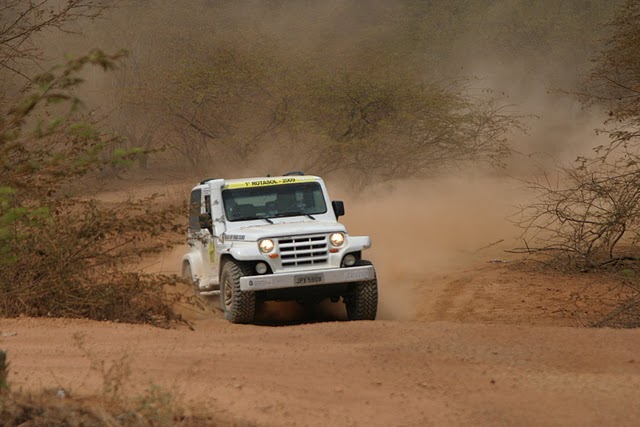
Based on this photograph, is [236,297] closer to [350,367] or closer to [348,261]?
[348,261]

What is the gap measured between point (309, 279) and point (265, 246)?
618 millimetres

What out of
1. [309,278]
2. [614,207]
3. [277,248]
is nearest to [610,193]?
[614,207]

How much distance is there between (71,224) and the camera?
1101cm

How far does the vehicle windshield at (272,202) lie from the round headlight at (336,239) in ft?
2.98

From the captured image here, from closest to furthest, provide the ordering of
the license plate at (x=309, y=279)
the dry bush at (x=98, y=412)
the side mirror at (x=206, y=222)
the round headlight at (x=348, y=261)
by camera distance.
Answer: the dry bush at (x=98, y=412)
the license plate at (x=309, y=279)
the round headlight at (x=348, y=261)
the side mirror at (x=206, y=222)

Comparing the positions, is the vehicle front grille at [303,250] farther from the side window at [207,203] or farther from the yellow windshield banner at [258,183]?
the side window at [207,203]

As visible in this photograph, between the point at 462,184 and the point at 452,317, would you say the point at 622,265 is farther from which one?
the point at 462,184

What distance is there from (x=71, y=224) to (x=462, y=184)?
61.4 feet

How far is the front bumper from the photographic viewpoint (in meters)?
10.9

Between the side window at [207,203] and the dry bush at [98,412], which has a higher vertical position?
the side window at [207,203]

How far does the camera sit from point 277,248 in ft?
36.7

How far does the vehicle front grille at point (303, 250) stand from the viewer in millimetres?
11203

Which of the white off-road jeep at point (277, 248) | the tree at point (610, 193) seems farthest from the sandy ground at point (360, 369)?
the tree at point (610, 193)

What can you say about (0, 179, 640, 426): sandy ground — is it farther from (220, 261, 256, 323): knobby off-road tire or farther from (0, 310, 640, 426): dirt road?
(220, 261, 256, 323): knobby off-road tire
